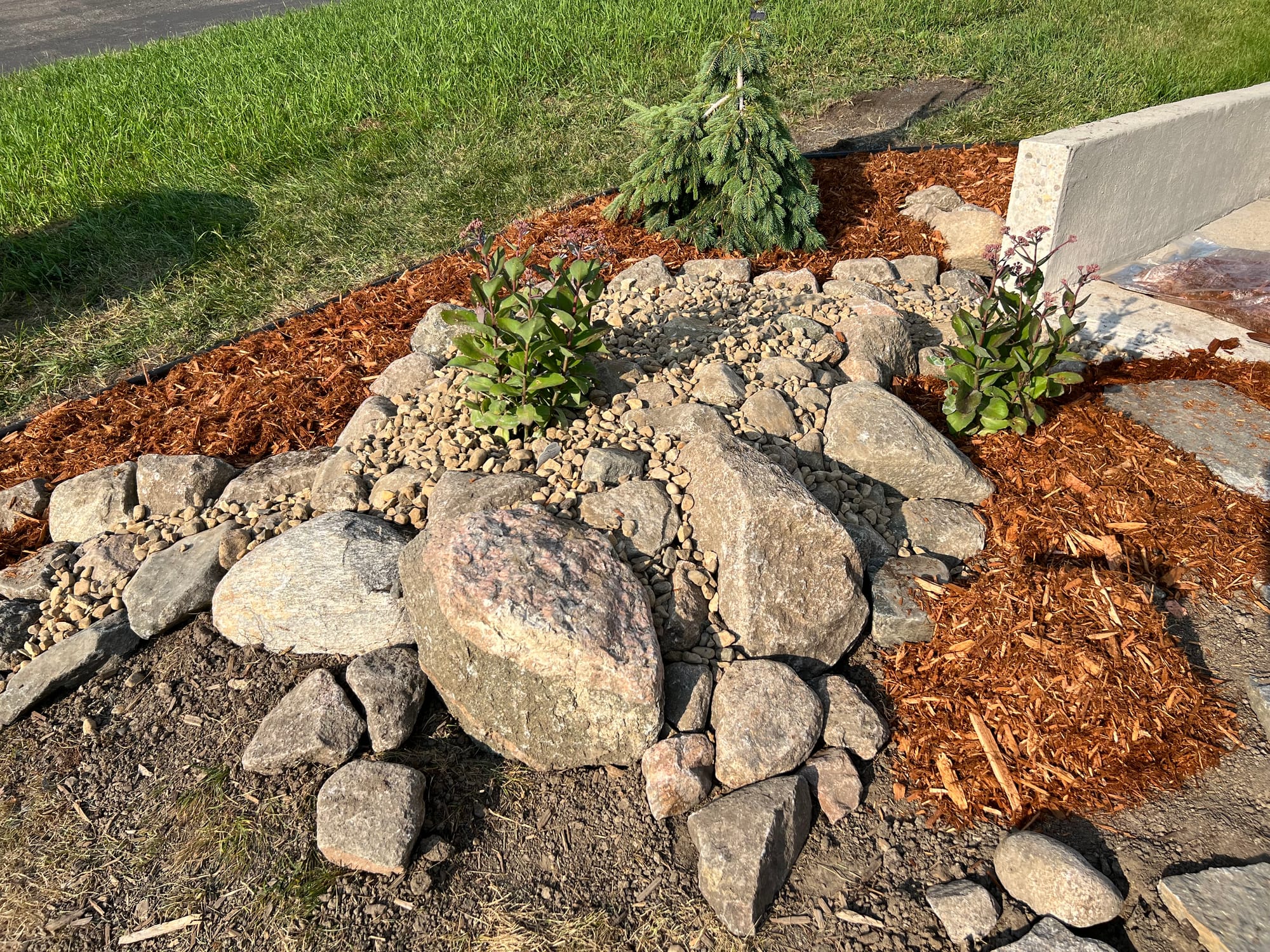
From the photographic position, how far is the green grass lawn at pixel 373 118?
5.04 metres

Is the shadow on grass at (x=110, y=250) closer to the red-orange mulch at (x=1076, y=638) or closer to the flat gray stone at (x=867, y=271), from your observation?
the flat gray stone at (x=867, y=271)

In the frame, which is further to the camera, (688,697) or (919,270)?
(919,270)

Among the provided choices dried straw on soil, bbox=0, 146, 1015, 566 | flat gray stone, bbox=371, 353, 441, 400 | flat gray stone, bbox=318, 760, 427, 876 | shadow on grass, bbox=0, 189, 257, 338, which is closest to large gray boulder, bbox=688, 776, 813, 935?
flat gray stone, bbox=318, 760, 427, 876

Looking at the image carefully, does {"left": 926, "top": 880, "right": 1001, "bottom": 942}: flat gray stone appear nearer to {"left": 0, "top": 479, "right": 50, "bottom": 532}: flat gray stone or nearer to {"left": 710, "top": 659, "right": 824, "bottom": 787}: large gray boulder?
{"left": 710, "top": 659, "right": 824, "bottom": 787}: large gray boulder

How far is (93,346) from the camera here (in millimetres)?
4551

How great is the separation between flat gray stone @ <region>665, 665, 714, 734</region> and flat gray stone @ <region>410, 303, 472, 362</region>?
82.2 inches

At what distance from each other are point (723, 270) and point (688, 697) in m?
2.59

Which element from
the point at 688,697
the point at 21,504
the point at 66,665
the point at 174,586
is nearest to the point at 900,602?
the point at 688,697

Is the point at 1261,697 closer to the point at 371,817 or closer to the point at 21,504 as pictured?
the point at 371,817

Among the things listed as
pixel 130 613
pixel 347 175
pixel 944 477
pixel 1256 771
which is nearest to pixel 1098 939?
pixel 1256 771

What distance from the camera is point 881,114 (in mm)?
7008

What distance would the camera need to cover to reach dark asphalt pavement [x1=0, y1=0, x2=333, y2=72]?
38.2 feet

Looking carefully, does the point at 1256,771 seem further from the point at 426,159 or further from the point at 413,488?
the point at 426,159

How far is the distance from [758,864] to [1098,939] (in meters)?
0.82
